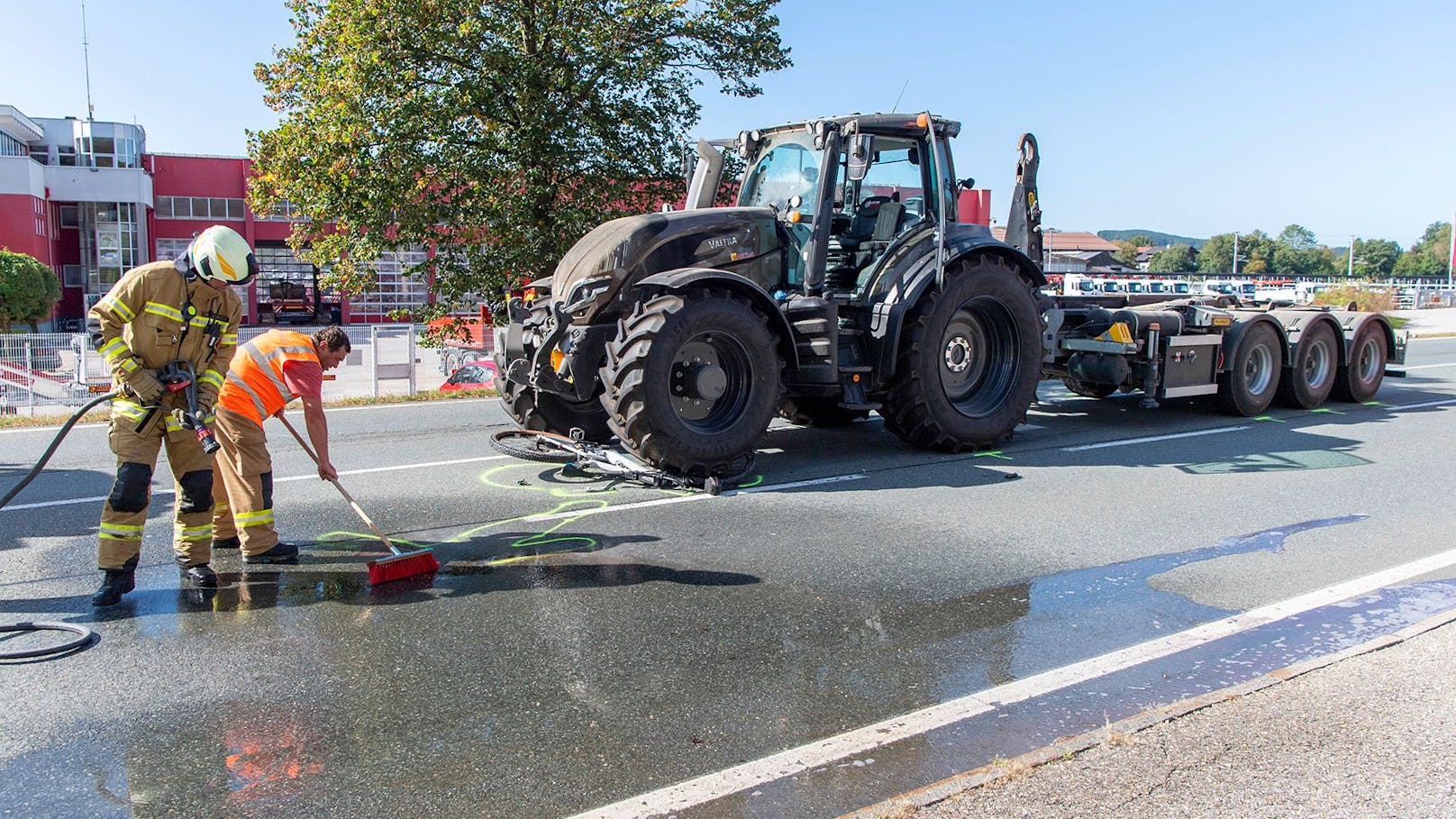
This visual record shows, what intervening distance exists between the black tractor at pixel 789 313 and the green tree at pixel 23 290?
24154mm

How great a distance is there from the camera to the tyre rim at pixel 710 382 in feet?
25.7

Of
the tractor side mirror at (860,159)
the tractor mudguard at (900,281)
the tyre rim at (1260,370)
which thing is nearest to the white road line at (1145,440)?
the tyre rim at (1260,370)

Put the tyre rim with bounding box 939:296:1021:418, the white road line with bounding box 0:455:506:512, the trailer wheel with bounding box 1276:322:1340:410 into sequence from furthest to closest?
the trailer wheel with bounding box 1276:322:1340:410
the tyre rim with bounding box 939:296:1021:418
the white road line with bounding box 0:455:506:512

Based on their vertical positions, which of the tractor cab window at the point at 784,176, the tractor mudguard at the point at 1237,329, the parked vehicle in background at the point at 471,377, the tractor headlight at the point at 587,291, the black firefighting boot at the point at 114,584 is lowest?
the black firefighting boot at the point at 114,584

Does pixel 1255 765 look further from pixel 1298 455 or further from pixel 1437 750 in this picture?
pixel 1298 455

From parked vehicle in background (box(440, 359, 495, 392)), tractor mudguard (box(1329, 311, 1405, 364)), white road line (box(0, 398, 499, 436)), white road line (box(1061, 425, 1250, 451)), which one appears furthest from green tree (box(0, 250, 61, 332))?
tractor mudguard (box(1329, 311, 1405, 364))

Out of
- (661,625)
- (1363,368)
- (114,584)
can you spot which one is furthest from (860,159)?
(1363,368)

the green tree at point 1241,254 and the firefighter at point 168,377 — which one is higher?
the green tree at point 1241,254

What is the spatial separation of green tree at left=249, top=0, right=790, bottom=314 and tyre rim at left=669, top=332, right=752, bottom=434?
24.1 ft

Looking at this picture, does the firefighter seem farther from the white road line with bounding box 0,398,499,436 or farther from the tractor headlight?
the white road line with bounding box 0,398,499,436

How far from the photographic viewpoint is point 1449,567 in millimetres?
5992

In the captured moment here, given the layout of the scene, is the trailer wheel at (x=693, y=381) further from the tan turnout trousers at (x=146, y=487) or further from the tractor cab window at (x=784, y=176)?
the tan turnout trousers at (x=146, y=487)

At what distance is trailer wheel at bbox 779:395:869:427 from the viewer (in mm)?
10199

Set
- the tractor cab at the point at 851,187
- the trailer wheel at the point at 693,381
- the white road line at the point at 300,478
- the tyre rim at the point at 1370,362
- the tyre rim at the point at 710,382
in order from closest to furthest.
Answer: the white road line at the point at 300,478, the trailer wheel at the point at 693,381, the tyre rim at the point at 710,382, the tractor cab at the point at 851,187, the tyre rim at the point at 1370,362
